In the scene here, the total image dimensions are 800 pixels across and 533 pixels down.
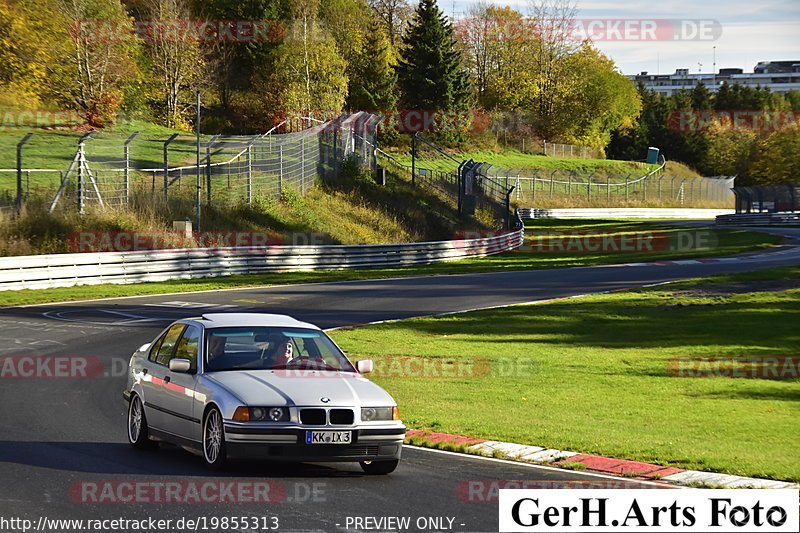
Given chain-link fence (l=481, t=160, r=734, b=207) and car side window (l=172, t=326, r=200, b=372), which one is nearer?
car side window (l=172, t=326, r=200, b=372)

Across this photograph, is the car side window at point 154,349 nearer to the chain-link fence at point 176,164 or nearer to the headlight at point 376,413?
the headlight at point 376,413

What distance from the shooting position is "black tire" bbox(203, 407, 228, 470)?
30.2ft

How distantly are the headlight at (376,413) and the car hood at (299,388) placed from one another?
47 millimetres

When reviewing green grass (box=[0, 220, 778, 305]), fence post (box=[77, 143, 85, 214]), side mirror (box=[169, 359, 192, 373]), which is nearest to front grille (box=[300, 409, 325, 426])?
side mirror (box=[169, 359, 192, 373])

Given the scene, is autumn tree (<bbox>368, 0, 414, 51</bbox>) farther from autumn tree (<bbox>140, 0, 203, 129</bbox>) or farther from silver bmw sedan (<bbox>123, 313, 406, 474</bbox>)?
silver bmw sedan (<bbox>123, 313, 406, 474</bbox>)

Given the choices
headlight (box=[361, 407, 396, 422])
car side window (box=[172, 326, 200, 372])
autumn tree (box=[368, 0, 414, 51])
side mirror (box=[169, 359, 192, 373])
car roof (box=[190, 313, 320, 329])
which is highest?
autumn tree (box=[368, 0, 414, 51])

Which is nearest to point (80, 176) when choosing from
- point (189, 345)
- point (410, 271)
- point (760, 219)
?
point (410, 271)

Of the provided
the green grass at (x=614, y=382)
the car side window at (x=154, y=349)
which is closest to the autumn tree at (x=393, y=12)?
the green grass at (x=614, y=382)

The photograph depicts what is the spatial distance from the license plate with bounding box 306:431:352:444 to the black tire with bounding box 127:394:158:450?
2.53 m

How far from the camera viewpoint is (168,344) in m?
11.3

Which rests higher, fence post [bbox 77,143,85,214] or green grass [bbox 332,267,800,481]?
fence post [bbox 77,143,85,214]

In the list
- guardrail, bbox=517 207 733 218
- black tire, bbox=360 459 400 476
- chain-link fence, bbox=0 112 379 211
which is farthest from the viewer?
guardrail, bbox=517 207 733 218

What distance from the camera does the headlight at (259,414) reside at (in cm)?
909

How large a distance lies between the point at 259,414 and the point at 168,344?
8.33 ft
